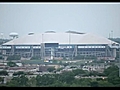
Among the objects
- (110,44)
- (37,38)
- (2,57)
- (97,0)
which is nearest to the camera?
(97,0)

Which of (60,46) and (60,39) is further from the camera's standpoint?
(60,39)

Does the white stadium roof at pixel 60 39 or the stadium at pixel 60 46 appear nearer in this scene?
the stadium at pixel 60 46

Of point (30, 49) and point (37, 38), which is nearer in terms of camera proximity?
point (30, 49)

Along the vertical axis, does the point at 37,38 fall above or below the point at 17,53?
above

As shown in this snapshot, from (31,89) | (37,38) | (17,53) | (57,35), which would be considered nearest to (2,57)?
(17,53)

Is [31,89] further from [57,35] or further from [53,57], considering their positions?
[57,35]

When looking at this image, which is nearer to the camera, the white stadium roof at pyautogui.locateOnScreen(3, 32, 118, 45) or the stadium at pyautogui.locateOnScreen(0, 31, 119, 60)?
the stadium at pyautogui.locateOnScreen(0, 31, 119, 60)
